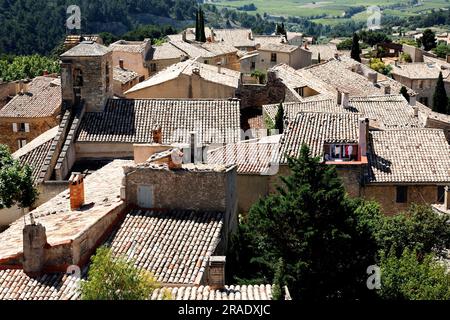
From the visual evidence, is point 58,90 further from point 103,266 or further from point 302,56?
point 103,266

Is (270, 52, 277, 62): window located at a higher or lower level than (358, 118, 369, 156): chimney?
lower

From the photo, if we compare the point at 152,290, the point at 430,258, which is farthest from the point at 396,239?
the point at 152,290

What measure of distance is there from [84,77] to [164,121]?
167 inches

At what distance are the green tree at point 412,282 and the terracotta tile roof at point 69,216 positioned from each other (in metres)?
7.84

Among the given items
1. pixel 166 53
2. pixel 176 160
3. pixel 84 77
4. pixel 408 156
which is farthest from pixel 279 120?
pixel 166 53

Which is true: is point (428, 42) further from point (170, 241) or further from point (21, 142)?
point (170, 241)

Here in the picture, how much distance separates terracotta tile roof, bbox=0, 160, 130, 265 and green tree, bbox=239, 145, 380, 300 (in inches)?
170


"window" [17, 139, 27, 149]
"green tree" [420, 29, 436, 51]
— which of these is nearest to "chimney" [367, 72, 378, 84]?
"window" [17, 139, 27, 149]

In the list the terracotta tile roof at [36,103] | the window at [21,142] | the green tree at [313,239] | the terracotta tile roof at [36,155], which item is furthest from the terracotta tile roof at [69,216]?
the terracotta tile roof at [36,103]

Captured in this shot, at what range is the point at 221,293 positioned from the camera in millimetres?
18531

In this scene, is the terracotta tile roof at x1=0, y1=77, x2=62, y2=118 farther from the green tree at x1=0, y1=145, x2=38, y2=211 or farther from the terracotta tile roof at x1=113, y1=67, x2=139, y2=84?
the green tree at x1=0, y1=145, x2=38, y2=211

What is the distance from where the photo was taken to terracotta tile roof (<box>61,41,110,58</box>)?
36594mm

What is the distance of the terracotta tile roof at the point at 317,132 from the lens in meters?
31.9

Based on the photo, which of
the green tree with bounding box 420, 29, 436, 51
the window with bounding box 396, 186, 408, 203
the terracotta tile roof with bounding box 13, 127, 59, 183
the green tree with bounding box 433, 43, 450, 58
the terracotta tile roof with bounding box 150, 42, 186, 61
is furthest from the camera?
the green tree with bounding box 420, 29, 436, 51
